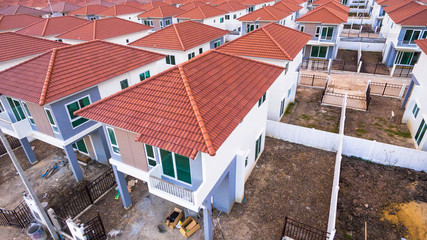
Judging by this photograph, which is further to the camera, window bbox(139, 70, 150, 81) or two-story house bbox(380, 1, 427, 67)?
two-story house bbox(380, 1, 427, 67)

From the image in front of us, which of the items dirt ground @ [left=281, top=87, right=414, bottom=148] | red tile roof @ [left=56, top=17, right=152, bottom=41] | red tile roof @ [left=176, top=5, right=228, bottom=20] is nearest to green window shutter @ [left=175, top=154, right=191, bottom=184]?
dirt ground @ [left=281, top=87, right=414, bottom=148]

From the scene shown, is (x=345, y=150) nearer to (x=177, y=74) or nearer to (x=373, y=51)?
(x=177, y=74)

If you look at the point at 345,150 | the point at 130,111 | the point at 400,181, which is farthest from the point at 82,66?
the point at 400,181

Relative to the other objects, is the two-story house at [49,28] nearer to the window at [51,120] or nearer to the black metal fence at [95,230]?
the window at [51,120]

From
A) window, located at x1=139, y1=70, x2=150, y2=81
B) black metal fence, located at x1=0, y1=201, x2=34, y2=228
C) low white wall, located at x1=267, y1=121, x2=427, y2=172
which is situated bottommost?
black metal fence, located at x1=0, y1=201, x2=34, y2=228

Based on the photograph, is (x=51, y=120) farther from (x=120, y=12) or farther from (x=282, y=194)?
(x=120, y=12)

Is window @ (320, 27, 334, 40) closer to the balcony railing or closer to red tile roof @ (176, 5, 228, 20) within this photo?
red tile roof @ (176, 5, 228, 20)
